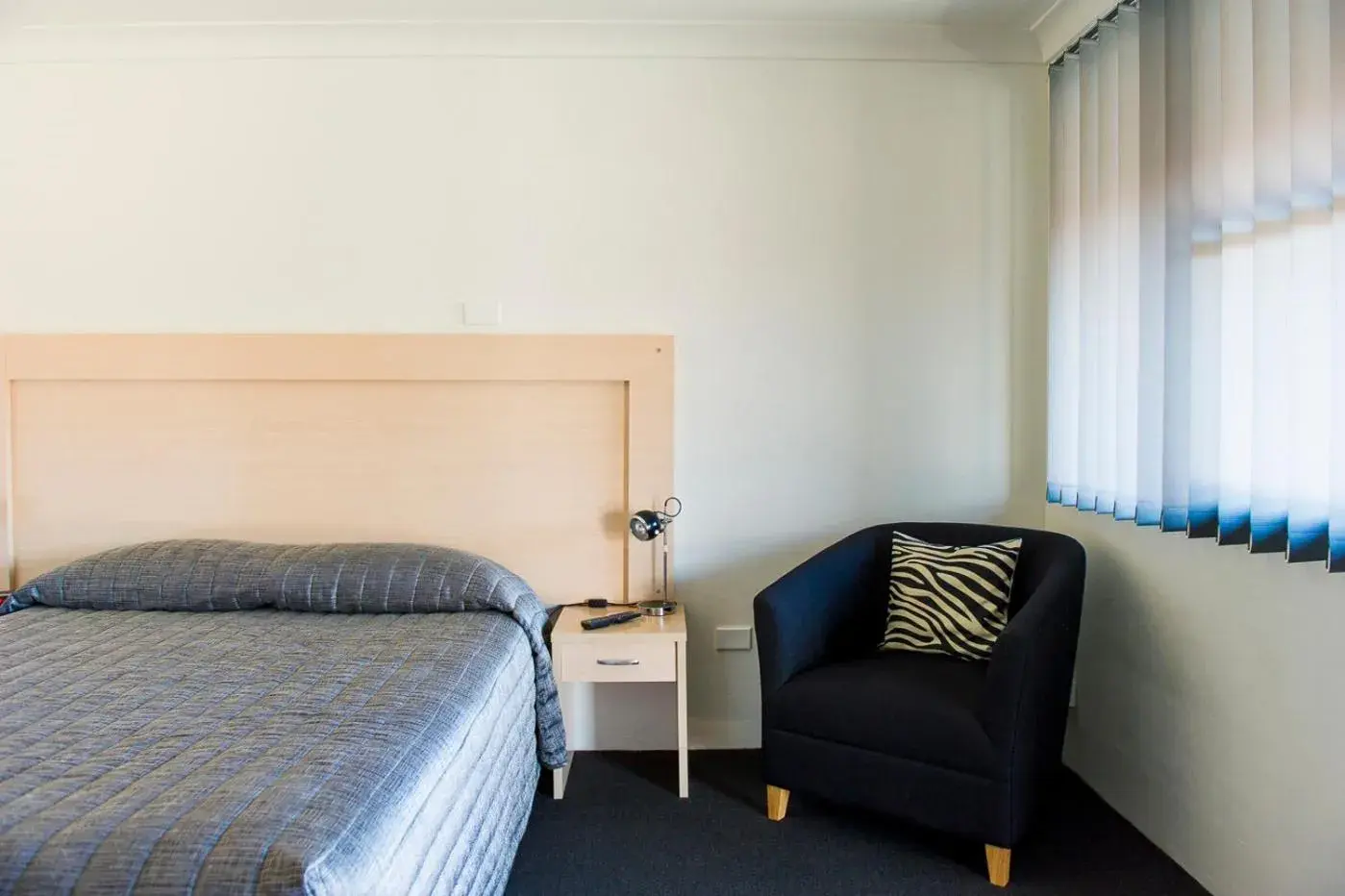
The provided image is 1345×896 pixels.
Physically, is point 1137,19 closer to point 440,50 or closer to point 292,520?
point 440,50

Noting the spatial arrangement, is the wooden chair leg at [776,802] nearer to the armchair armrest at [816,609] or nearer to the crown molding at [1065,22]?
the armchair armrest at [816,609]

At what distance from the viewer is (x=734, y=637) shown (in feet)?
9.17

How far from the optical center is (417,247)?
2.76 meters

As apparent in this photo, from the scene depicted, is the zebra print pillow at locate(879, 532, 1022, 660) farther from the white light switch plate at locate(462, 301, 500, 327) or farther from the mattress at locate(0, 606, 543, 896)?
the white light switch plate at locate(462, 301, 500, 327)

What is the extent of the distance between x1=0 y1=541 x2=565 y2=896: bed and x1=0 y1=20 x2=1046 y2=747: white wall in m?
0.80

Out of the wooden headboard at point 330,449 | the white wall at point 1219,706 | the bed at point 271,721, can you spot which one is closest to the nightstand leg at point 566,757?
the bed at point 271,721

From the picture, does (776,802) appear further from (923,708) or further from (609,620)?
(609,620)

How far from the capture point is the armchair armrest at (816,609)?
7.27 feet

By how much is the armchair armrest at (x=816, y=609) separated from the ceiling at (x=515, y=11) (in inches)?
65.1

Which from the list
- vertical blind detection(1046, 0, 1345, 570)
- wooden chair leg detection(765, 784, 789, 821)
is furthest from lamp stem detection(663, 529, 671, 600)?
vertical blind detection(1046, 0, 1345, 570)

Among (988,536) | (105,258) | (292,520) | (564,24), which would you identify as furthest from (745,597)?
(105,258)

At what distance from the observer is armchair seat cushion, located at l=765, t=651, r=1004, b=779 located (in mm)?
1960

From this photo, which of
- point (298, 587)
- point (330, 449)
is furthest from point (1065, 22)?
point (298, 587)

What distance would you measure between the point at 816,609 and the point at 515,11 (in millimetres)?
2074
